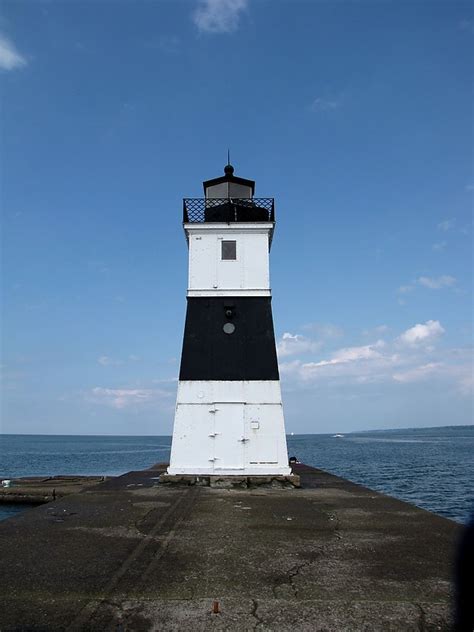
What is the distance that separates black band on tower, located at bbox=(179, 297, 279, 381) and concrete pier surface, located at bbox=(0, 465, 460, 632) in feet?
16.8

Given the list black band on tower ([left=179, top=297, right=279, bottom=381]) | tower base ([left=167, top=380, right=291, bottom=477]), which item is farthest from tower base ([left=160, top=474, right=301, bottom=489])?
black band on tower ([left=179, top=297, right=279, bottom=381])

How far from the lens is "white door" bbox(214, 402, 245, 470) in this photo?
15.2 metres

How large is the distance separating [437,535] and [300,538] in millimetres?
2561

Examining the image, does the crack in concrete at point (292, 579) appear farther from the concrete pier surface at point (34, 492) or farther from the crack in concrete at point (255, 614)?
the concrete pier surface at point (34, 492)

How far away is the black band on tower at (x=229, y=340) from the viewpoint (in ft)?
52.0

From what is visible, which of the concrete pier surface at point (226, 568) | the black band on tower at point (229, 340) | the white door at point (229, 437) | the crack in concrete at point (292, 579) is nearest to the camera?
the concrete pier surface at point (226, 568)

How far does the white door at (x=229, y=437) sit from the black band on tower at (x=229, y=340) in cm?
107

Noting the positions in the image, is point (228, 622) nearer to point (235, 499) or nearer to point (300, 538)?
point (300, 538)

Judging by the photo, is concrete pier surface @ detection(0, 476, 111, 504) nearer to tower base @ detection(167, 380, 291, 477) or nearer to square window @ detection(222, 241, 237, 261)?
tower base @ detection(167, 380, 291, 477)

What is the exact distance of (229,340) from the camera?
16.2 meters

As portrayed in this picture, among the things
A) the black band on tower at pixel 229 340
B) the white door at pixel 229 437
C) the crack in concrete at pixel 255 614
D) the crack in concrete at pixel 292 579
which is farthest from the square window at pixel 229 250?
the crack in concrete at pixel 255 614

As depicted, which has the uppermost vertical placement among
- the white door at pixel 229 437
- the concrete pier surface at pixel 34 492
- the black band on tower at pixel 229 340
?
the black band on tower at pixel 229 340

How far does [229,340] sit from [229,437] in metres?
3.24

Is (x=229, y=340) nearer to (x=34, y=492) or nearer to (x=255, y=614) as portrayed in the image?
(x=255, y=614)
